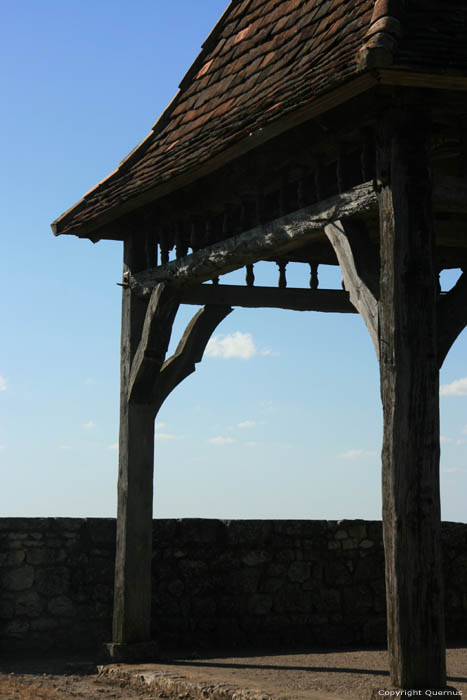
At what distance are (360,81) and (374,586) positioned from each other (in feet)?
20.1

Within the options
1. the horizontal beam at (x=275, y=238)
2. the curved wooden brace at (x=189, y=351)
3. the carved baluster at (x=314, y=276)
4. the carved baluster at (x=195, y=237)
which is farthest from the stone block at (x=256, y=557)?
the carved baluster at (x=195, y=237)

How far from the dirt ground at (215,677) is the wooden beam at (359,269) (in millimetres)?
2495

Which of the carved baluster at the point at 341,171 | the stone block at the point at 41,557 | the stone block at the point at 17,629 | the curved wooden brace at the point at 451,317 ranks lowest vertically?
the stone block at the point at 17,629

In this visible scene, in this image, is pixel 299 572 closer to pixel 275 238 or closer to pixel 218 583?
pixel 218 583

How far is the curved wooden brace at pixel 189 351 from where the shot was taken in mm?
9383

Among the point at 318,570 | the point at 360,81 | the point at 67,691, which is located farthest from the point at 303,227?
the point at 318,570

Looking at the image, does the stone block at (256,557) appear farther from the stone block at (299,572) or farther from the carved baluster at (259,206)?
the carved baluster at (259,206)

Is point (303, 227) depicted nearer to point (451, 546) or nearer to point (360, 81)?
point (360, 81)

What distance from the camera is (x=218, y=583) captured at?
33.9 ft

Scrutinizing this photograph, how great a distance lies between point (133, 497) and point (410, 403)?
3.78m

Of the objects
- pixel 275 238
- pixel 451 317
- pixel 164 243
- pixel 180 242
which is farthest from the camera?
pixel 164 243

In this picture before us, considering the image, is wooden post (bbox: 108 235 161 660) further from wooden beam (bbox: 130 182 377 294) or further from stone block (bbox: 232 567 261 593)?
stone block (bbox: 232 567 261 593)

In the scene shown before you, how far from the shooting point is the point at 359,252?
6.64 meters

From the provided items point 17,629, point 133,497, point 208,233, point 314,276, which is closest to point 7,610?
point 17,629
